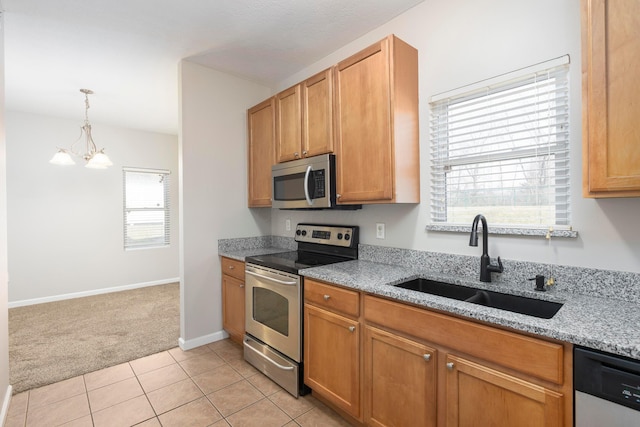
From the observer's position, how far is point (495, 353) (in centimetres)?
121

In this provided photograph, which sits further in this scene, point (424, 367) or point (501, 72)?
point (501, 72)

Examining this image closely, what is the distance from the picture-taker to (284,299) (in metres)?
2.26

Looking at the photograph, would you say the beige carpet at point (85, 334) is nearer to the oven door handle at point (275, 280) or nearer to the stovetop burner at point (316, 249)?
the oven door handle at point (275, 280)

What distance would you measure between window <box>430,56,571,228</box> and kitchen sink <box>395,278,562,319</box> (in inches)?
15.5

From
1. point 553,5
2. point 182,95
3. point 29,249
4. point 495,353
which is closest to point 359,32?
point 553,5

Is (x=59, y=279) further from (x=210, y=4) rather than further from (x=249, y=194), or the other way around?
(x=210, y=4)

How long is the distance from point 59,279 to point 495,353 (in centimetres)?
545

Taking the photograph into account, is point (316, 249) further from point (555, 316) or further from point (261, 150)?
point (555, 316)

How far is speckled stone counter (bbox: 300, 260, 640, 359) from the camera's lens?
0.99 metres

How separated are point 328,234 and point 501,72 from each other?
5.40ft

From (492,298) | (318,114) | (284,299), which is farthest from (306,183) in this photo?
(492,298)

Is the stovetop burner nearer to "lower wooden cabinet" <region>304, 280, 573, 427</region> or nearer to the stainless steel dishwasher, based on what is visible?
"lower wooden cabinet" <region>304, 280, 573, 427</region>

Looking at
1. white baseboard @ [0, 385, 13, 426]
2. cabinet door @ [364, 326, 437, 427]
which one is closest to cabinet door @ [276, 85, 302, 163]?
cabinet door @ [364, 326, 437, 427]

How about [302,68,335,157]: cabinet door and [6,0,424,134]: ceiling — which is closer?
[6,0,424,134]: ceiling
